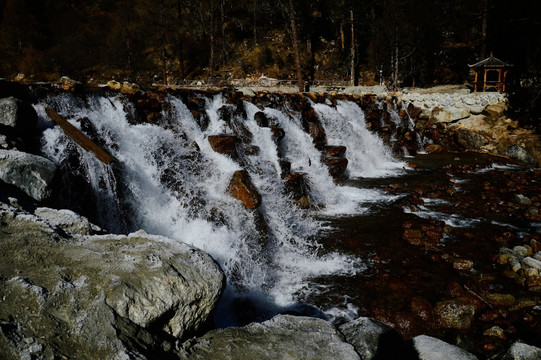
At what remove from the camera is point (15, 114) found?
6.40 meters

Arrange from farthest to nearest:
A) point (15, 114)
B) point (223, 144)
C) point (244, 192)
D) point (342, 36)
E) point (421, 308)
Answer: point (342, 36), point (223, 144), point (244, 192), point (15, 114), point (421, 308)

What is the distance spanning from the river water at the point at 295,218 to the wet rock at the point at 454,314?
10 cm

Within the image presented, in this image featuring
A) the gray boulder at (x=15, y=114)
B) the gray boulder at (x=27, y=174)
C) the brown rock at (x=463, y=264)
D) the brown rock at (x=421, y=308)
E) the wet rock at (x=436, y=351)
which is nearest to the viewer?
the wet rock at (x=436, y=351)

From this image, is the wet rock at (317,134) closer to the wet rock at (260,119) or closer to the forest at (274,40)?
the wet rock at (260,119)

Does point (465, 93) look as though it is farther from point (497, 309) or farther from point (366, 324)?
point (366, 324)

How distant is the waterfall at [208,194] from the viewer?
6.52m

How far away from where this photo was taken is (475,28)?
28.6 meters

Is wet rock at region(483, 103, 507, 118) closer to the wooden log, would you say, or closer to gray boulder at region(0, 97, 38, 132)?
the wooden log

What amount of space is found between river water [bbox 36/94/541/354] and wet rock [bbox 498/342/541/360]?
4.97 ft

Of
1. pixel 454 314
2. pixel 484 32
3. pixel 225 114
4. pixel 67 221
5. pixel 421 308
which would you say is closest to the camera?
pixel 67 221

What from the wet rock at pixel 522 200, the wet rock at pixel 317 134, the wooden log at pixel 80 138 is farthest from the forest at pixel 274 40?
the wooden log at pixel 80 138

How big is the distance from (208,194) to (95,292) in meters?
5.80

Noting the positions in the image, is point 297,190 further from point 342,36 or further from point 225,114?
point 342,36

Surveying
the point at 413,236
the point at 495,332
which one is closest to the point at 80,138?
the point at 413,236
